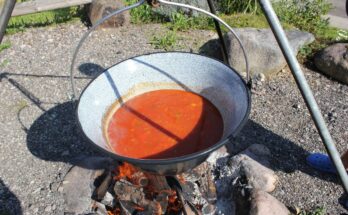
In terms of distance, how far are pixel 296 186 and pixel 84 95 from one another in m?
1.59

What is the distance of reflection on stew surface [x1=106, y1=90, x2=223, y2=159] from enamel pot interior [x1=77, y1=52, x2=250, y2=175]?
5cm

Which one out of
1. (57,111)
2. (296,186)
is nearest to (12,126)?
(57,111)

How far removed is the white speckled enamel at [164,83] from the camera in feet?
6.19

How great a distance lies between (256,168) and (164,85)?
3.07 feet

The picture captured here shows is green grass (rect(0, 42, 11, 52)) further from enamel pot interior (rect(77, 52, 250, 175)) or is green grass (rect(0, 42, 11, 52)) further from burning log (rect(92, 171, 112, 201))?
enamel pot interior (rect(77, 52, 250, 175))

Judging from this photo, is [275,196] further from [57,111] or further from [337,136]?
[57,111]

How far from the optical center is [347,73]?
3.49 meters

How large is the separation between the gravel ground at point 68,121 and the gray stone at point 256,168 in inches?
3.1

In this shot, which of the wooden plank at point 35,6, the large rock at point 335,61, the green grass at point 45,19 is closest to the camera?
the large rock at point 335,61

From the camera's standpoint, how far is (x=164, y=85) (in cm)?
221

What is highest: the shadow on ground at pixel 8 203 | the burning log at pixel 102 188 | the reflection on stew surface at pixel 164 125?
the reflection on stew surface at pixel 164 125

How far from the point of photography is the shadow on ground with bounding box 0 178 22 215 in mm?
2600

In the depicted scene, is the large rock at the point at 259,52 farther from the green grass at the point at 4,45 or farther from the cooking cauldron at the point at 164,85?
the green grass at the point at 4,45

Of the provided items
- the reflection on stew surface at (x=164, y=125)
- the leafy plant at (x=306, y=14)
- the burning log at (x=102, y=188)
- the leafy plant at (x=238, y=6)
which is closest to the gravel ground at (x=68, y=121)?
the burning log at (x=102, y=188)
